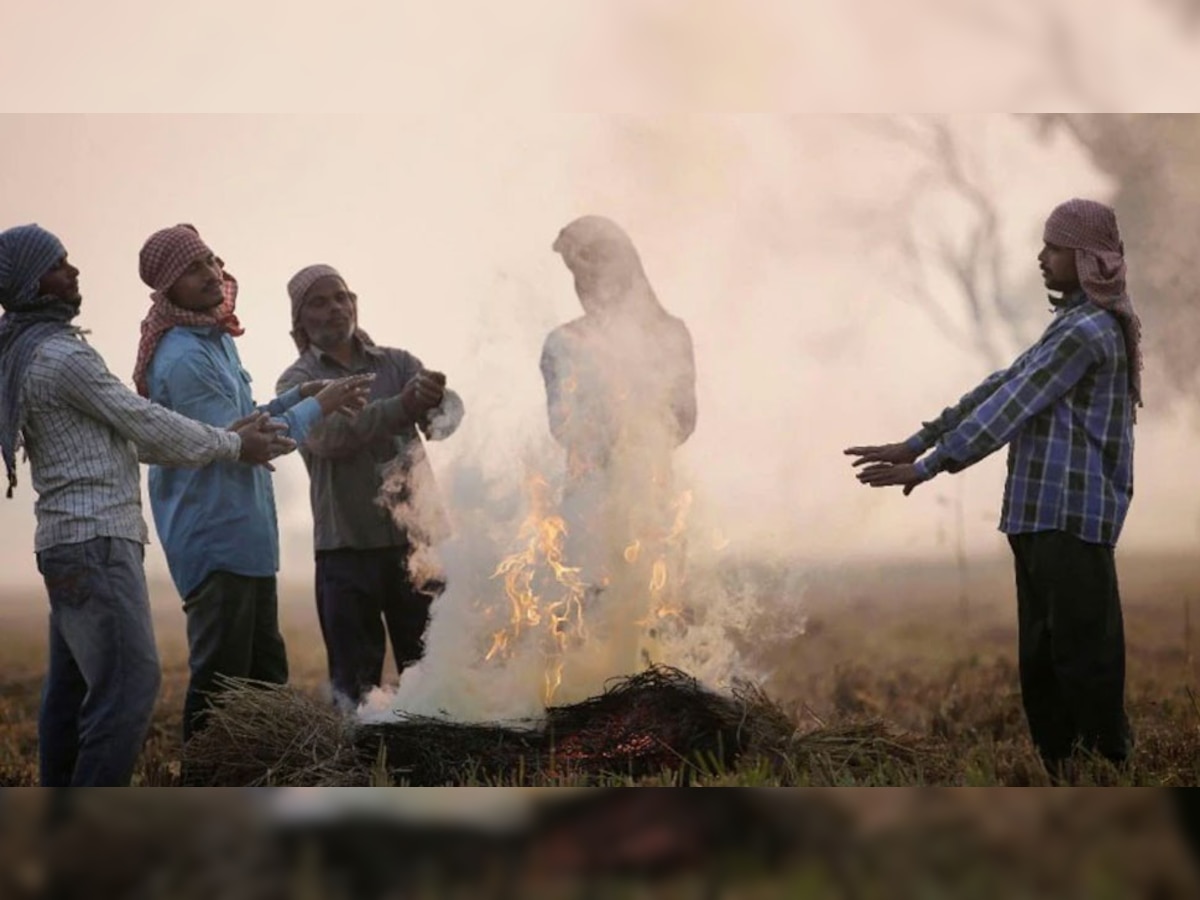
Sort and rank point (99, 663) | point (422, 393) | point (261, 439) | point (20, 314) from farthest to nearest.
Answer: point (422, 393), point (261, 439), point (20, 314), point (99, 663)

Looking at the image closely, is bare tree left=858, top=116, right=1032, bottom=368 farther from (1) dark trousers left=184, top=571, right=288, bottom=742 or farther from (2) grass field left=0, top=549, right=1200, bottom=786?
(1) dark trousers left=184, top=571, right=288, bottom=742

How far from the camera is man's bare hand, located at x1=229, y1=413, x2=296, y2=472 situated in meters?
6.02

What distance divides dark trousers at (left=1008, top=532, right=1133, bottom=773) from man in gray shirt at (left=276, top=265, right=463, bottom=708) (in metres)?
1.75

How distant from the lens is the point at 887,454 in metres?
6.24

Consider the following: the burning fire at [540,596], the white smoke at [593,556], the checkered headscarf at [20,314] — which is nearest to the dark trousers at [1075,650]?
the white smoke at [593,556]

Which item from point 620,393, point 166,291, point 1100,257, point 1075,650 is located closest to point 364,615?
point 620,393

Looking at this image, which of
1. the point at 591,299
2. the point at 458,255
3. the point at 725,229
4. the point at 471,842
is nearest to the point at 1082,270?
the point at 725,229

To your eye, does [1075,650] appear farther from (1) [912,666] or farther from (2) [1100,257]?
(2) [1100,257]

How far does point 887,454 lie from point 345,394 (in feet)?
5.24

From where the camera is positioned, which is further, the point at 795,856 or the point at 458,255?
the point at 458,255

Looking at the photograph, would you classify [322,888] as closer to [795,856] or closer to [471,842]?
[471,842]

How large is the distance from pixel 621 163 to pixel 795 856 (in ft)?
7.15

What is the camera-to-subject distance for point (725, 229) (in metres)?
6.26

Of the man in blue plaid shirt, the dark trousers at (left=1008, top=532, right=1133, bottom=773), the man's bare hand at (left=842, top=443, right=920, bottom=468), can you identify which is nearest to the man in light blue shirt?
the man's bare hand at (left=842, top=443, right=920, bottom=468)
